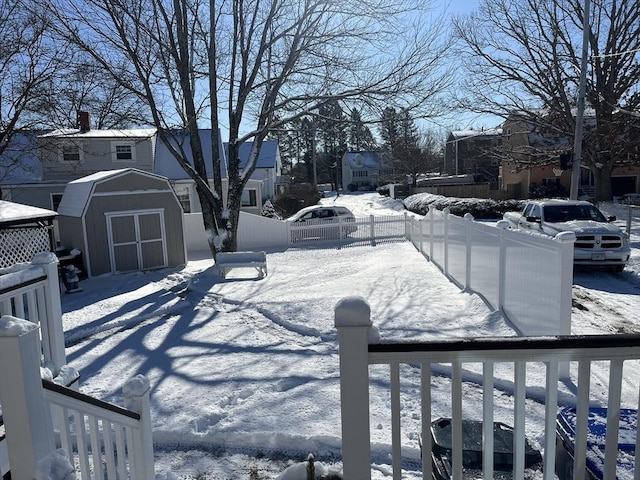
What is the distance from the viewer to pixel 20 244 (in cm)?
1120

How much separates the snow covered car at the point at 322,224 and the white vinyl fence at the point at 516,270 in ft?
28.7

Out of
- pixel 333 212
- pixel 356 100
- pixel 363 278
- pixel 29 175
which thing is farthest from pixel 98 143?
pixel 363 278

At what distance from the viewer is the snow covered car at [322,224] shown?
19.0 metres

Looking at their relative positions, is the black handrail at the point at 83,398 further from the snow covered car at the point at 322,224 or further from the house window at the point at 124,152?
the house window at the point at 124,152

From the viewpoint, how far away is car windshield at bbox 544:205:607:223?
11.8 m

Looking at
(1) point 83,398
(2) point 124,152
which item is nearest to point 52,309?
(1) point 83,398

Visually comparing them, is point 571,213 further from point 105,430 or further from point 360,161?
point 360,161

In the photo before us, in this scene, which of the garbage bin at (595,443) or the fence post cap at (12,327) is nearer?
the fence post cap at (12,327)

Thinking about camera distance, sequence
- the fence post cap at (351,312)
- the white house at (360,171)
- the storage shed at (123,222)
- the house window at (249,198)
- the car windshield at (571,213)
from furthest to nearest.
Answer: the white house at (360,171) → the house window at (249,198) → the storage shed at (123,222) → the car windshield at (571,213) → the fence post cap at (351,312)

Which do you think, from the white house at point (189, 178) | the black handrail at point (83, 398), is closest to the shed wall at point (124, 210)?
the white house at point (189, 178)

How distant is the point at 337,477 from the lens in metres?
2.87

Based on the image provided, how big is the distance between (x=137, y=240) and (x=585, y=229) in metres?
12.5

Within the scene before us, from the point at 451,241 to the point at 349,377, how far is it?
344 inches

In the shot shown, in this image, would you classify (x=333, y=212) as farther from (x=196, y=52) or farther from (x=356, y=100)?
(x=196, y=52)
